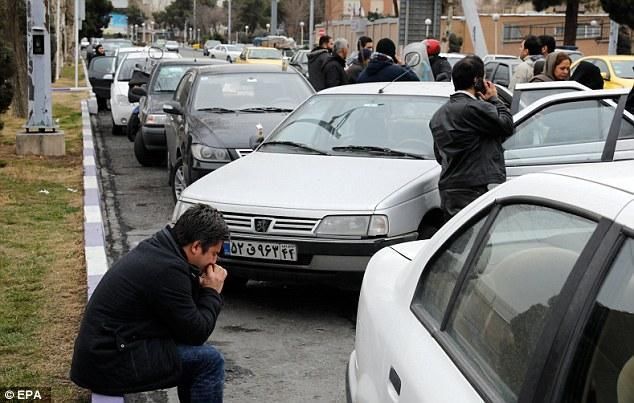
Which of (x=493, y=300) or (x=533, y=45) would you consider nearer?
(x=493, y=300)

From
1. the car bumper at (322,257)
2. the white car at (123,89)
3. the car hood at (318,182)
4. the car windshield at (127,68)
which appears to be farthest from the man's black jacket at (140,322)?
the car windshield at (127,68)

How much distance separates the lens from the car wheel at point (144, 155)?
14.5 metres

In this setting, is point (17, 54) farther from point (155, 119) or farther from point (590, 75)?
point (590, 75)

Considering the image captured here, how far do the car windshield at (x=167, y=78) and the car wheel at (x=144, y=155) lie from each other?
1032 millimetres

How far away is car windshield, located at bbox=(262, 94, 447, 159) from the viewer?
25.6 feet

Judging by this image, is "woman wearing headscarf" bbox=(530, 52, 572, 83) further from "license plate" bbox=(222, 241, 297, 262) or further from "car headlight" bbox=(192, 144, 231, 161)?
"license plate" bbox=(222, 241, 297, 262)

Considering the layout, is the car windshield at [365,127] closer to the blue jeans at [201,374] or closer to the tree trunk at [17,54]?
the blue jeans at [201,374]

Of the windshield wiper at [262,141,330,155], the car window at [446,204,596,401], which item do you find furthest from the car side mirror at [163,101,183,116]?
the car window at [446,204,596,401]

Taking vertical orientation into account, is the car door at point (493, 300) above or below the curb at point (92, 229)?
above

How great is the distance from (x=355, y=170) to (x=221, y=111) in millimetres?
4169

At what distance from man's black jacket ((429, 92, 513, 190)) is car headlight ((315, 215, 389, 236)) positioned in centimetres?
60

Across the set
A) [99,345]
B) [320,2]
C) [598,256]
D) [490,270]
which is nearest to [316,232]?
A: [99,345]

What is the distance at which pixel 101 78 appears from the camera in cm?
2475

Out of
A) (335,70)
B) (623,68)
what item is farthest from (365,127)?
(623,68)
